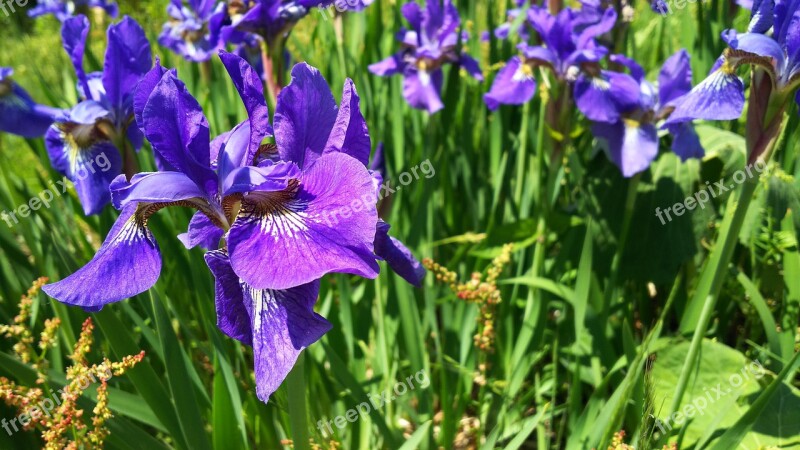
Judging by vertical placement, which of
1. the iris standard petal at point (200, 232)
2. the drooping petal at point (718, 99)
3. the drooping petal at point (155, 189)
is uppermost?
the drooping petal at point (155, 189)

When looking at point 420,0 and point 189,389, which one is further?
point 420,0

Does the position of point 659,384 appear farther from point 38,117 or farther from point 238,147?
point 38,117

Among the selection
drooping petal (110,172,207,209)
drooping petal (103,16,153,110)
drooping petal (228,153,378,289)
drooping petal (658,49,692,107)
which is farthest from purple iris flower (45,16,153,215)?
drooping petal (658,49,692,107)

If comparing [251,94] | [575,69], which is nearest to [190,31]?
[575,69]

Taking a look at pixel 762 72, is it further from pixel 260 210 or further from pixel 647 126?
pixel 260 210

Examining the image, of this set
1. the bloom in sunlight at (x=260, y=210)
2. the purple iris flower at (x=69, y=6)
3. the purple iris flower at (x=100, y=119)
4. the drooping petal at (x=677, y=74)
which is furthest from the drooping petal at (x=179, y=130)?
the purple iris flower at (x=69, y=6)

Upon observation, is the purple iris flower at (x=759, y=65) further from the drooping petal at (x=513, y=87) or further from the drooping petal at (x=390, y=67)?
the drooping petal at (x=390, y=67)

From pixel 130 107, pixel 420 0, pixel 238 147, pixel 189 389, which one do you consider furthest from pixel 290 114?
pixel 420 0
